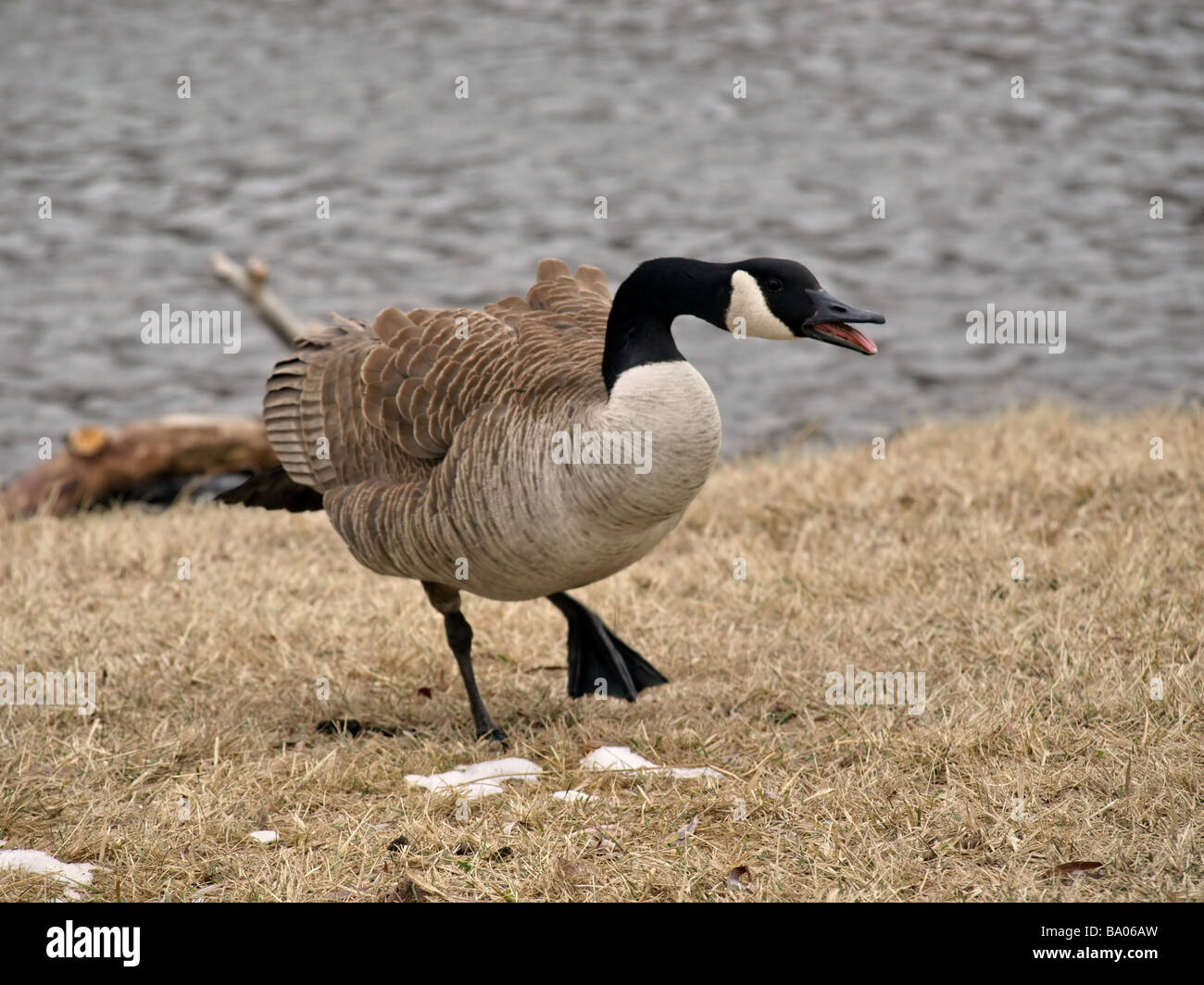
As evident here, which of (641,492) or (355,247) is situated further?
(355,247)

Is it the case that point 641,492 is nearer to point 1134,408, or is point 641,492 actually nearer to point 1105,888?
point 1105,888

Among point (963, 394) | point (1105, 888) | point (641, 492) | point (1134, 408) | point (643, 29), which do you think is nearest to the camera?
point (1105, 888)

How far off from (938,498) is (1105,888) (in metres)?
3.83

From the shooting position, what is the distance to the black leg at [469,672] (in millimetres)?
5254

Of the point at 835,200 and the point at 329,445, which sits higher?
the point at 835,200

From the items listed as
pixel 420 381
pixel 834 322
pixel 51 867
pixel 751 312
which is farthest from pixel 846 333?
pixel 51 867

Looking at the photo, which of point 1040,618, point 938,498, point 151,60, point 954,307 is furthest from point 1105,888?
point 151,60

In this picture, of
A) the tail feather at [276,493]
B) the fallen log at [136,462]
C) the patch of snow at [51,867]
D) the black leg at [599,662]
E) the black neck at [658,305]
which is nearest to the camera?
the patch of snow at [51,867]

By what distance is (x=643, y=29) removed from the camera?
66.8ft

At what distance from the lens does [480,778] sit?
480 cm

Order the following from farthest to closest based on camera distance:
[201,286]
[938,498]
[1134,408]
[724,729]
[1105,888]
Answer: [201,286] → [1134,408] → [938,498] → [724,729] → [1105,888]

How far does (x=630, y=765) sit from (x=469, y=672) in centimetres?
86

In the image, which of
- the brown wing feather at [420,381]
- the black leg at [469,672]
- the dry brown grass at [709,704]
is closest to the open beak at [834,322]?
the brown wing feather at [420,381]

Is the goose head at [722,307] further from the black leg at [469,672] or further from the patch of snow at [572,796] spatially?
the patch of snow at [572,796]
